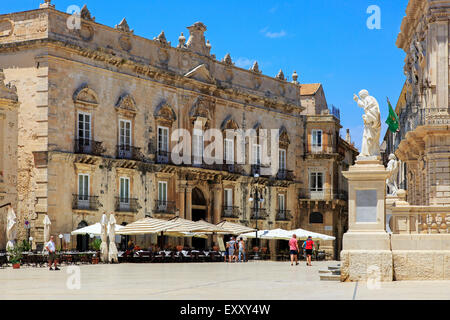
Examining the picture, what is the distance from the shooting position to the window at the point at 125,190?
42.8m

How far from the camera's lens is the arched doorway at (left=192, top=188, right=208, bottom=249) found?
4975 centimetres

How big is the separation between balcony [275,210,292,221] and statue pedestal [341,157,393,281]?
127 ft

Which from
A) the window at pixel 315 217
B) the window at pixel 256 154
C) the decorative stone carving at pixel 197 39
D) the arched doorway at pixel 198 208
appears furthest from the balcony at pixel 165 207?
the window at pixel 315 217

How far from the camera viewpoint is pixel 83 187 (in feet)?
132

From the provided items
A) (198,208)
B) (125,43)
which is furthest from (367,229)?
(198,208)

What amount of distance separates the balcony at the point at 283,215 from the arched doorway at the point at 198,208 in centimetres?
721

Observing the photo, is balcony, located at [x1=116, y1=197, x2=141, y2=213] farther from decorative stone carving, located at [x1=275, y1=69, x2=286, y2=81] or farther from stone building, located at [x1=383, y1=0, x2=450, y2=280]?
decorative stone carving, located at [x1=275, y1=69, x2=286, y2=81]

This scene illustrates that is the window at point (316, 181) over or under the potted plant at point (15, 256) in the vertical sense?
over

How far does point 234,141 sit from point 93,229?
18101 mm

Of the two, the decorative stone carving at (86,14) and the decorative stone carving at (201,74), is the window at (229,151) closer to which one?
the decorative stone carving at (201,74)

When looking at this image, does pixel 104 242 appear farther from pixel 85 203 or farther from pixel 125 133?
pixel 125 133

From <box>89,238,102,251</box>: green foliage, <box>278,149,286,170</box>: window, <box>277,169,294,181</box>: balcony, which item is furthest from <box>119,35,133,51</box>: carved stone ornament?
<box>277,169,294,181</box>: balcony

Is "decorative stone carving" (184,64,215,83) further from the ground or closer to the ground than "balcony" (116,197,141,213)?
further from the ground
